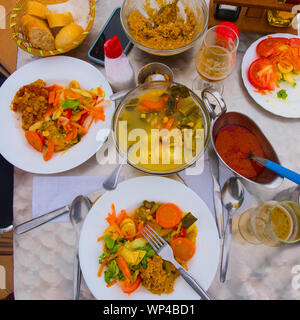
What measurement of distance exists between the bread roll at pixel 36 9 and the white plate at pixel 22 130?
0.21m

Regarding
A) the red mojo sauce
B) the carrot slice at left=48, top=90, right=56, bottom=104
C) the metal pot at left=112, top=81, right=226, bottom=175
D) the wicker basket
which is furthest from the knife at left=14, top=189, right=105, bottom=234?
the wicker basket

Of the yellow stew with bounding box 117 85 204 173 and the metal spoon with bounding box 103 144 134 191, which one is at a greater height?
the yellow stew with bounding box 117 85 204 173

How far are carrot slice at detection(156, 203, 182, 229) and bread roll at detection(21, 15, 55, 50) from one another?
96cm

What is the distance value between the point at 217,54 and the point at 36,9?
89 cm

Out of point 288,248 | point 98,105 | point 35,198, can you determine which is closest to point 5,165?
point 35,198

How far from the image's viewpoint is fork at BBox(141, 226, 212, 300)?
1.09 metres

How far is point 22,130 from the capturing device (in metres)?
1.32

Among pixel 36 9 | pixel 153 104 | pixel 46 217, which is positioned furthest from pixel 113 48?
pixel 46 217

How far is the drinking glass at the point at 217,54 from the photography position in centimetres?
126

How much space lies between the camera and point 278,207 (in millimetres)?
1189

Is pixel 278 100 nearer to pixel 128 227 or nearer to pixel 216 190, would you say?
pixel 216 190

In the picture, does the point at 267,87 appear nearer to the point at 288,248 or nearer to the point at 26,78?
the point at 288,248

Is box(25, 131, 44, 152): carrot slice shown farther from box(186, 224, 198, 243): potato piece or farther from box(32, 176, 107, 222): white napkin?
box(186, 224, 198, 243): potato piece

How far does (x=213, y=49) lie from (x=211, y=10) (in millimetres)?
270
